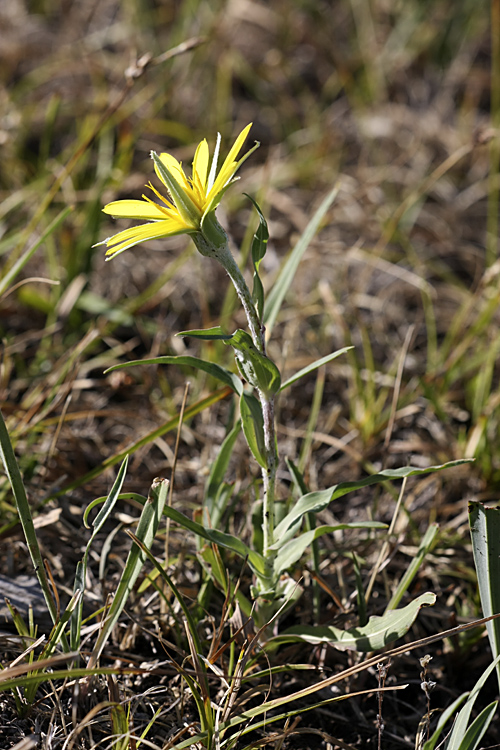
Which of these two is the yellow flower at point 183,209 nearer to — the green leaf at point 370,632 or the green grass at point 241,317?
the green grass at point 241,317

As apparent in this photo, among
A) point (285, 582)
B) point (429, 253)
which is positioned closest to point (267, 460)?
point (285, 582)

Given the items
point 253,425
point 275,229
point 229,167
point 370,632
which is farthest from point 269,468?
point 275,229

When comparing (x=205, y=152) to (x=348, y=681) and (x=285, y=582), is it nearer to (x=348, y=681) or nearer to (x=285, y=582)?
(x=285, y=582)

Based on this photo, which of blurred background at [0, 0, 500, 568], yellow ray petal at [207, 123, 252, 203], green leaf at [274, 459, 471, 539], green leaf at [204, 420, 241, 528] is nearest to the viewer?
yellow ray petal at [207, 123, 252, 203]

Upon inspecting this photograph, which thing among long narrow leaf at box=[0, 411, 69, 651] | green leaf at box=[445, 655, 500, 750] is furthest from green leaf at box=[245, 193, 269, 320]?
green leaf at box=[445, 655, 500, 750]

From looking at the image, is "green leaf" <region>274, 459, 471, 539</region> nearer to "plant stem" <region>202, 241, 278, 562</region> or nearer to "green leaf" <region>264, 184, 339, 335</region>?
"plant stem" <region>202, 241, 278, 562</region>

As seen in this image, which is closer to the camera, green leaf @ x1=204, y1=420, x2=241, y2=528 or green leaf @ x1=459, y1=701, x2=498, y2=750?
green leaf @ x1=459, y1=701, x2=498, y2=750
